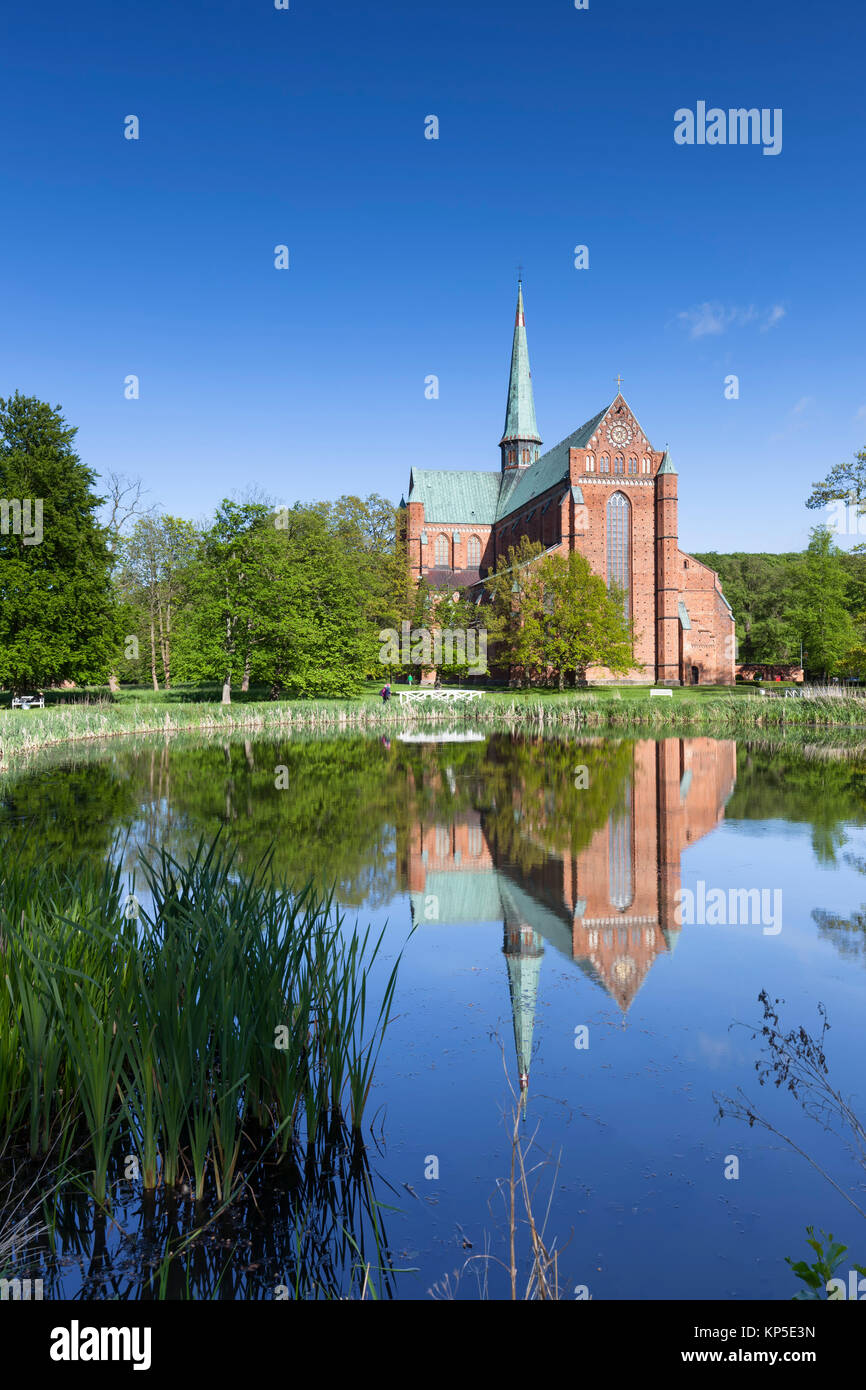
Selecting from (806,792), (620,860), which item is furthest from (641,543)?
(620,860)

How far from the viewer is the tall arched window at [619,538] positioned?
55906mm

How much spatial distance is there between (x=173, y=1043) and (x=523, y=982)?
3.88 meters

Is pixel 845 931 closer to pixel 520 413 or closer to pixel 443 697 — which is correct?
pixel 443 697

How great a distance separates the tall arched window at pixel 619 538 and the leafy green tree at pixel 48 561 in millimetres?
31525

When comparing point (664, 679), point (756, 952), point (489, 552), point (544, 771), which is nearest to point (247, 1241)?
point (756, 952)

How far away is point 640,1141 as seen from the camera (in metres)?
4.40

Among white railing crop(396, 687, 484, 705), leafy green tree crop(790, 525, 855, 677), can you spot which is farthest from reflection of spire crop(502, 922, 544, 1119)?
leafy green tree crop(790, 525, 855, 677)

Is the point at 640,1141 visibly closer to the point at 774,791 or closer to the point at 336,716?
the point at 774,791

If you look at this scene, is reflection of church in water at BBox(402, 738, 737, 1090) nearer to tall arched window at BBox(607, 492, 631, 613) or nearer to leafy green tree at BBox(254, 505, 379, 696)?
leafy green tree at BBox(254, 505, 379, 696)

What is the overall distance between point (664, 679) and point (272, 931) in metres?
52.8

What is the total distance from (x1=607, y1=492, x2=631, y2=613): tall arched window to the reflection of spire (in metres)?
50.0

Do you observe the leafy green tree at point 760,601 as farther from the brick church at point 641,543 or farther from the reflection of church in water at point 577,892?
the reflection of church in water at point 577,892

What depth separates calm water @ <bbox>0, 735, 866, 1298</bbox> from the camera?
356cm
